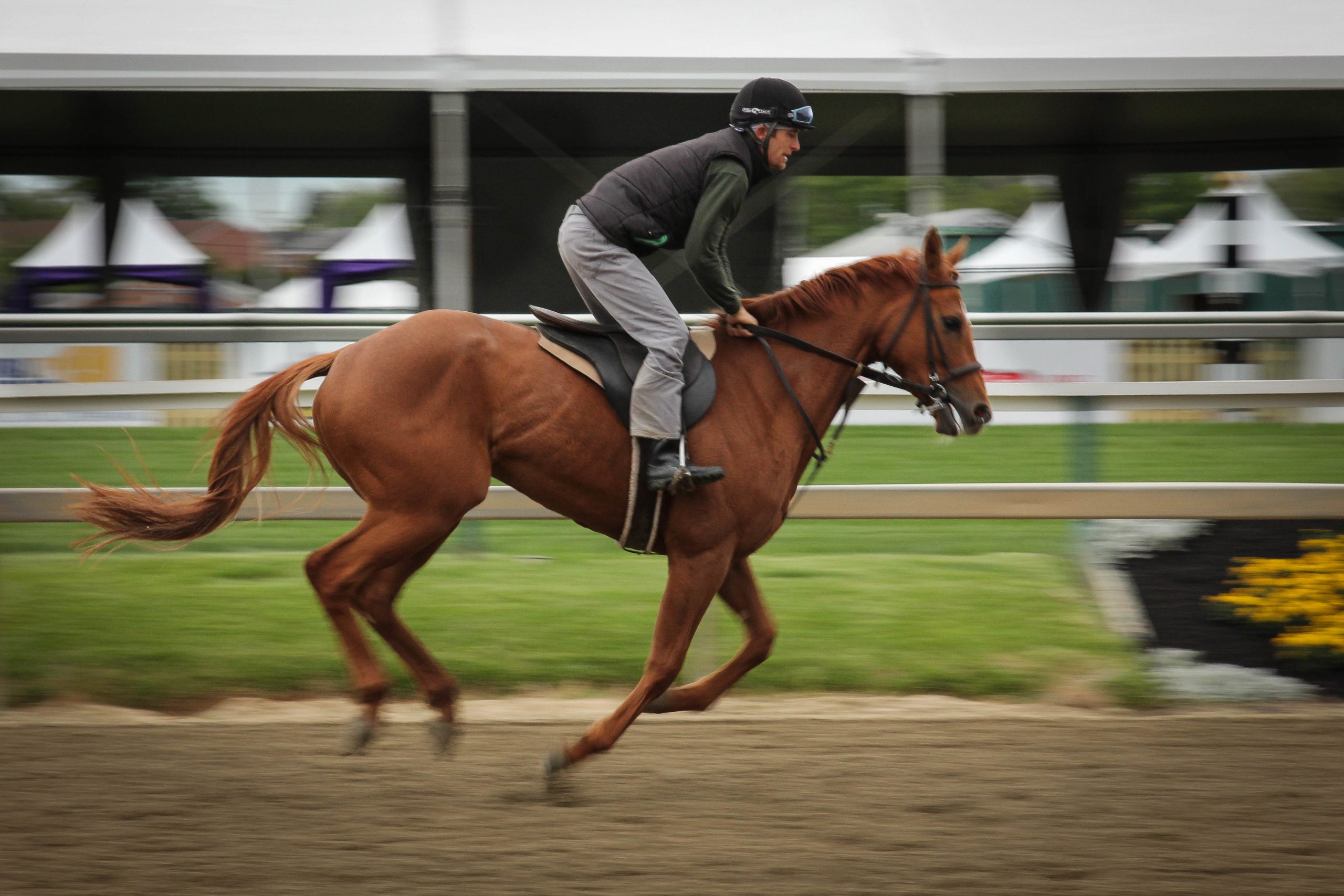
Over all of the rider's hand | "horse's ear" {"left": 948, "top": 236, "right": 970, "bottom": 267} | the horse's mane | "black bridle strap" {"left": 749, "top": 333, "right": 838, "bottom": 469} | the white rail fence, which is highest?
"horse's ear" {"left": 948, "top": 236, "right": 970, "bottom": 267}

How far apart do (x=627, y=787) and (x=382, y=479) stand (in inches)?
53.0

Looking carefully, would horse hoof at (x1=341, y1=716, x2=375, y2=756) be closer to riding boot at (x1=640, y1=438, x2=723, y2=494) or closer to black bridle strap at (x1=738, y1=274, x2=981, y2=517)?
riding boot at (x1=640, y1=438, x2=723, y2=494)

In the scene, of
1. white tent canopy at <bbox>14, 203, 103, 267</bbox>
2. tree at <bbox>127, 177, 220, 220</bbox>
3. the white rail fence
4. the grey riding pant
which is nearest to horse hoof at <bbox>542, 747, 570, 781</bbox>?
the grey riding pant

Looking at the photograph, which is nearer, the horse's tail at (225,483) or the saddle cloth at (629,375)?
the saddle cloth at (629,375)

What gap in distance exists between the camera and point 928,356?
15.5 ft

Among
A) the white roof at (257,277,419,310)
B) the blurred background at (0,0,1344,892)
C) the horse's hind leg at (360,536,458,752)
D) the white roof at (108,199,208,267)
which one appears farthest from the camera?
the white roof at (108,199,208,267)

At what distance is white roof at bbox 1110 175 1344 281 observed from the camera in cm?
1105

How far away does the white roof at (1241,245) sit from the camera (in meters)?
11.0

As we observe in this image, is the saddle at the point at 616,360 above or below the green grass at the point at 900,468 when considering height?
above

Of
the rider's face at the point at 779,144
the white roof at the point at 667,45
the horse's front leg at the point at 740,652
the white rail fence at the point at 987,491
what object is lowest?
the horse's front leg at the point at 740,652

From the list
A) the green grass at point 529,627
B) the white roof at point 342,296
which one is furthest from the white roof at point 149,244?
the green grass at point 529,627

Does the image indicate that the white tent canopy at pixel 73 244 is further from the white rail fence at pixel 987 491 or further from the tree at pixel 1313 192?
the tree at pixel 1313 192

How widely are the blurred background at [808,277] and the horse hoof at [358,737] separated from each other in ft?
1.35

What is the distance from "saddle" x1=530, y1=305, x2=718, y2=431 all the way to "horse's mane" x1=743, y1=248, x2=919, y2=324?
290 mm
